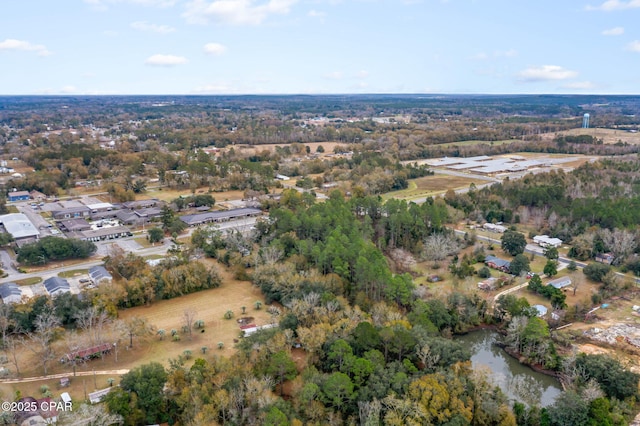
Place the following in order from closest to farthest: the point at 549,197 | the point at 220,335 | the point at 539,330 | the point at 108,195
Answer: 1. the point at 539,330
2. the point at 220,335
3. the point at 549,197
4. the point at 108,195

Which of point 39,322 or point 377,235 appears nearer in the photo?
point 39,322

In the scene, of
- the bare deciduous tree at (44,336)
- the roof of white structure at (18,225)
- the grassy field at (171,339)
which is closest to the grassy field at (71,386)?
the grassy field at (171,339)

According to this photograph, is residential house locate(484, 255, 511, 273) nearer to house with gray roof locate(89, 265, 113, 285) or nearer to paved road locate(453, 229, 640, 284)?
paved road locate(453, 229, 640, 284)

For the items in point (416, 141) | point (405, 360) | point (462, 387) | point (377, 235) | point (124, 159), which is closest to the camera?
point (462, 387)

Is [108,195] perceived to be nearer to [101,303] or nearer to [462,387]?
[101,303]

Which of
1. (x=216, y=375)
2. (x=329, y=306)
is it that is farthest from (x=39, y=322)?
(x=329, y=306)

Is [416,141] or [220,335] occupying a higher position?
[416,141]
